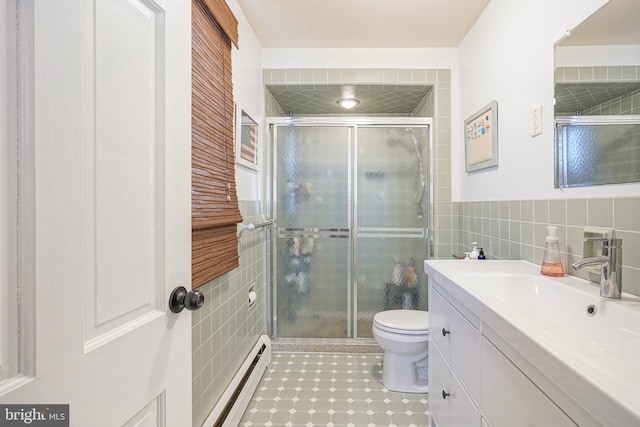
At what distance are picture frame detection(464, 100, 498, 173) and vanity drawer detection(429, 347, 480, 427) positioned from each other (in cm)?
112

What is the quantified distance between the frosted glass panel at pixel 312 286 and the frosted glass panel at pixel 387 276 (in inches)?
5.2

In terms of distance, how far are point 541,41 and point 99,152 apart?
1660 mm

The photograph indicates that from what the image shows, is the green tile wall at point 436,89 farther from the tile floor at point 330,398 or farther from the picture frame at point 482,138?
the tile floor at point 330,398

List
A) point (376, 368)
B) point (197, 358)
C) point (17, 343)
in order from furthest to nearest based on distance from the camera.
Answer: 1. point (376, 368)
2. point (197, 358)
3. point (17, 343)

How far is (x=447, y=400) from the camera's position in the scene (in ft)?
3.77

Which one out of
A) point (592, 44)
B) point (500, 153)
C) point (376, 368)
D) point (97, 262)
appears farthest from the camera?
point (376, 368)

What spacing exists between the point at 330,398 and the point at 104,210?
1.67 metres

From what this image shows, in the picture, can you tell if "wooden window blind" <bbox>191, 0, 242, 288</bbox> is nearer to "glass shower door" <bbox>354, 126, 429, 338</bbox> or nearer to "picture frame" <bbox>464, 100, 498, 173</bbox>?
"glass shower door" <bbox>354, 126, 429, 338</bbox>

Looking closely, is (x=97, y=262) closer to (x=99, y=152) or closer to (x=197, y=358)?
(x=99, y=152)

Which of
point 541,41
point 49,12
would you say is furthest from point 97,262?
point 541,41

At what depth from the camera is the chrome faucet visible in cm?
84

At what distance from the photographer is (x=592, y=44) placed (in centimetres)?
103

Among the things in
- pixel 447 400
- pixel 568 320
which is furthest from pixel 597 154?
pixel 447 400

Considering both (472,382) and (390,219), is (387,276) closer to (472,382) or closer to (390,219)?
(390,219)
